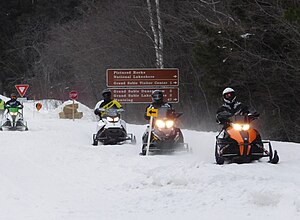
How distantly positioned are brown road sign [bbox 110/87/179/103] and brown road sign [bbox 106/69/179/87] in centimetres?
27

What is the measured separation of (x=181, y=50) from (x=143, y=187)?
24.2m

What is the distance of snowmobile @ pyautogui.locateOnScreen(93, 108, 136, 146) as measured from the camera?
58.2ft

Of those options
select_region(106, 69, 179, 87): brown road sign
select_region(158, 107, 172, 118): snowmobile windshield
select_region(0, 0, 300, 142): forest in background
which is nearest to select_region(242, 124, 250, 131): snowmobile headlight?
select_region(158, 107, 172, 118): snowmobile windshield

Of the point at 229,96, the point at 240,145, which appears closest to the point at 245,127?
the point at 240,145

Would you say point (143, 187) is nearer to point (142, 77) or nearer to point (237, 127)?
point (237, 127)

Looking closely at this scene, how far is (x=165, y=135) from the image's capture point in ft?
48.2

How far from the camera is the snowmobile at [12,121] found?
2400 cm

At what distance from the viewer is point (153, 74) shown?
1016 inches

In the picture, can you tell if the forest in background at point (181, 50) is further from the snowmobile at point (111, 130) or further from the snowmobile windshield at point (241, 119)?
the snowmobile windshield at point (241, 119)

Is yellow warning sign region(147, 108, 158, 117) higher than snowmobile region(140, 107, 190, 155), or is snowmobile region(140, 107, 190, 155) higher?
yellow warning sign region(147, 108, 158, 117)

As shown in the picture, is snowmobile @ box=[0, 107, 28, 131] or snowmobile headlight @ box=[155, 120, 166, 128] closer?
snowmobile headlight @ box=[155, 120, 166, 128]

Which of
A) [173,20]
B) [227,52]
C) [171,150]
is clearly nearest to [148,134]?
[171,150]

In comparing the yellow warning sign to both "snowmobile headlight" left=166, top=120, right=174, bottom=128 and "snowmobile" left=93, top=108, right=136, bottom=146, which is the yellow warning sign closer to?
"snowmobile headlight" left=166, top=120, right=174, bottom=128

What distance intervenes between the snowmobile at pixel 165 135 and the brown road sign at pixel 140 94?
11.2m
